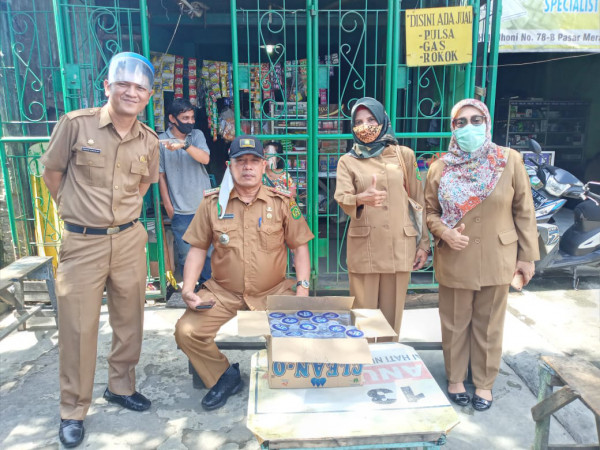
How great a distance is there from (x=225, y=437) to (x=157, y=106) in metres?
4.01

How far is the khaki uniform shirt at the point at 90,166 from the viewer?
2566 mm

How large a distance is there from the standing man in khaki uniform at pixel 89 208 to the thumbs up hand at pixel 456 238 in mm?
1787

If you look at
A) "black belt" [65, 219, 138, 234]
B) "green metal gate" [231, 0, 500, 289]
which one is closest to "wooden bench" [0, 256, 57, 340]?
"black belt" [65, 219, 138, 234]

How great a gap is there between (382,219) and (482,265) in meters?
0.60

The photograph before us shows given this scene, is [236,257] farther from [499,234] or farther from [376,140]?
[499,234]

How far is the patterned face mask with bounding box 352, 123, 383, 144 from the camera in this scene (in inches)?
105

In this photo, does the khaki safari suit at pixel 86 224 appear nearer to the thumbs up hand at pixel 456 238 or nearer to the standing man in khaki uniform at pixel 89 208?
the standing man in khaki uniform at pixel 89 208

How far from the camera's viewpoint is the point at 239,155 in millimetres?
2699

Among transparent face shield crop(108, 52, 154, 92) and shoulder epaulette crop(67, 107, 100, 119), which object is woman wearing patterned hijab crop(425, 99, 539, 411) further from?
shoulder epaulette crop(67, 107, 100, 119)

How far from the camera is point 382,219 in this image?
2.75 metres

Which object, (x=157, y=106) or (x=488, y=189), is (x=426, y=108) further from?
(x=488, y=189)

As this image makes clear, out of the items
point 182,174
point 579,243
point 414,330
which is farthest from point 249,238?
point 579,243

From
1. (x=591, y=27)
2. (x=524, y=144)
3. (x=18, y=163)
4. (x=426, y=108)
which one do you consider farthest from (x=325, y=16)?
(x=18, y=163)

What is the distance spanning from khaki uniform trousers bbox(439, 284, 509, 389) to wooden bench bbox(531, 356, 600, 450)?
1.81 ft
